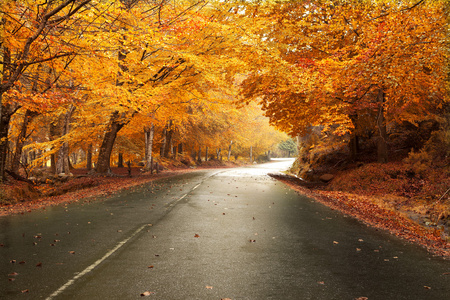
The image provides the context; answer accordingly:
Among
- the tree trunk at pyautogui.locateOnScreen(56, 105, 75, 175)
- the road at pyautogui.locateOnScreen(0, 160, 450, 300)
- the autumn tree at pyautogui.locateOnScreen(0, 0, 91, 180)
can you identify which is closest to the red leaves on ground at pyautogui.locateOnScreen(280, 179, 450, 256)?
the road at pyautogui.locateOnScreen(0, 160, 450, 300)

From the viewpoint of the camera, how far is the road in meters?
4.18

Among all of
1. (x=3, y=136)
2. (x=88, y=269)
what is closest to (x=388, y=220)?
(x=88, y=269)

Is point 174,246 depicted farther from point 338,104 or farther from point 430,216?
point 338,104

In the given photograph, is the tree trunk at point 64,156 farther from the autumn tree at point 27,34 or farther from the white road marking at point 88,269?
the white road marking at point 88,269

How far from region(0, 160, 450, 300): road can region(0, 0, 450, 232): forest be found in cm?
465

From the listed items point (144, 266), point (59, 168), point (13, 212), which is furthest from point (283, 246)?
point (59, 168)

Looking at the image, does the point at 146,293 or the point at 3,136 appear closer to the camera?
the point at 146,293

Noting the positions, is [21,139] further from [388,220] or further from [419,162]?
[419,162]

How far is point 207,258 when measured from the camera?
545cm

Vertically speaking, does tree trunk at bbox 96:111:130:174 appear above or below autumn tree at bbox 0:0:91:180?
below

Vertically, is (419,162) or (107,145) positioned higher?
(107,145)

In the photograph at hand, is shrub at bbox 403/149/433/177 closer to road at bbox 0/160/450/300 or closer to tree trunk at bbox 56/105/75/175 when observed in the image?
road at bbox 0/160/450/300

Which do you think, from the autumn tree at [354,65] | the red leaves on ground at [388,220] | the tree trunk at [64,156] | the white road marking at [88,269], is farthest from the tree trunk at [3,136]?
the red leaves on ground at [388,220]

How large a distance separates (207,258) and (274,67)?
10740mm
